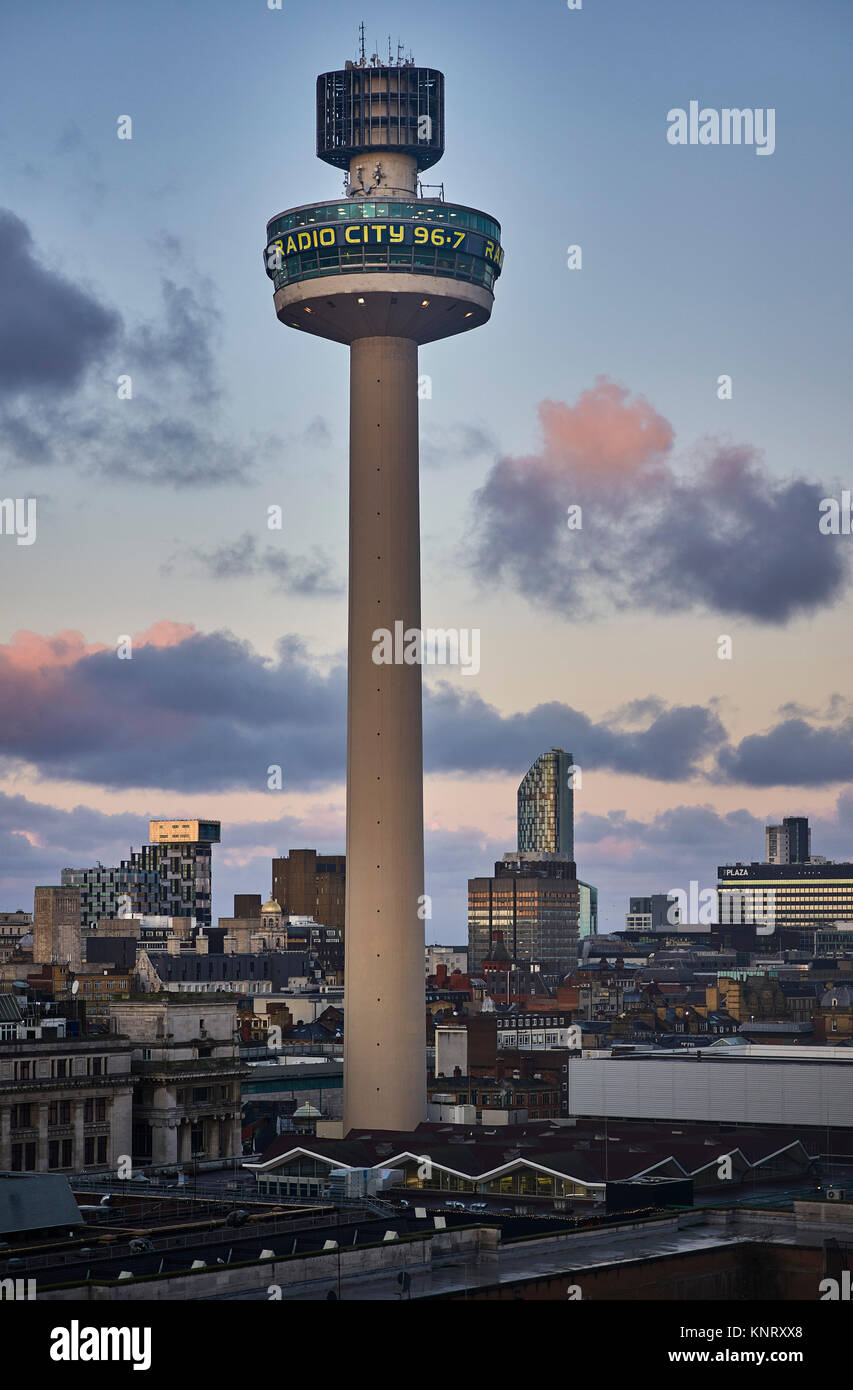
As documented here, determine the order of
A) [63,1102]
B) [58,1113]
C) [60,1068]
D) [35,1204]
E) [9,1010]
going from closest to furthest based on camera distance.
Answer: [35,1204], [58,1113], [63,1102], [60,1068], [9,1010]

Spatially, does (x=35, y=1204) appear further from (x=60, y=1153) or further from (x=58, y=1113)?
(x=60, y=1153)

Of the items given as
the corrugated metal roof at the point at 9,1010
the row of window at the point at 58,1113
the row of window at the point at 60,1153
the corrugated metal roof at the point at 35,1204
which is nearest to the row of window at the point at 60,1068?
the row of window at the point at 58,1113

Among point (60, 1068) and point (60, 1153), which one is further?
point (60, 1068)

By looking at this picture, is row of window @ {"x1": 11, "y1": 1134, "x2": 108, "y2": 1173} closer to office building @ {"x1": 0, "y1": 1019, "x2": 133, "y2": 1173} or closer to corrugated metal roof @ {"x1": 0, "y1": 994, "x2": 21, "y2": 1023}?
office building @ {"x1": 0, "y1": 1019, "x2": 133, "y2": 1173}

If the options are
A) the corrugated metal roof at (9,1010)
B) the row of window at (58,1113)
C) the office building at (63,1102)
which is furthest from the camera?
the corrugated metal roof at (9,1010)

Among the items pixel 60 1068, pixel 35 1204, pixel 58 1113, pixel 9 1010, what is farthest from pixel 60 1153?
pixel 35 1204

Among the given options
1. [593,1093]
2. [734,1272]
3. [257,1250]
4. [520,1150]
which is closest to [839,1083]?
[593,1093]

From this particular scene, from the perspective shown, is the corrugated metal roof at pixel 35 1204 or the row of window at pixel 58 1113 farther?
the row of window at pixel 58 1113

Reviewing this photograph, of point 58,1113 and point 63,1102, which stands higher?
point 63,1102

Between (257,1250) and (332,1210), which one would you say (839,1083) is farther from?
(257,1250)

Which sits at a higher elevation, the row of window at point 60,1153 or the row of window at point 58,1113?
the row of window at point 58,1113

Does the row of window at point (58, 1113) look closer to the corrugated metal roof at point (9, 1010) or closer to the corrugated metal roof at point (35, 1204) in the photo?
the corrugated metal roof at point (9, 1010)
